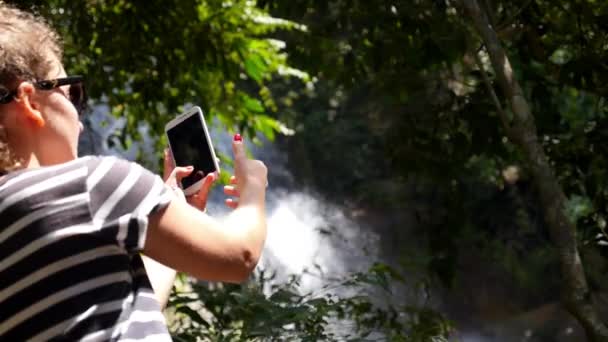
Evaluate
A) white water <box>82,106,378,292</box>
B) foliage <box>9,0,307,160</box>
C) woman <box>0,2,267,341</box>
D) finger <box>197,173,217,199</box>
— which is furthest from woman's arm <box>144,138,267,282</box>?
white water <box>82,106,378,292</box>

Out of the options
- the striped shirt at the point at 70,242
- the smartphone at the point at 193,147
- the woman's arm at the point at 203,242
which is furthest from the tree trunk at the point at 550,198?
the striped shirt at the point at 70,242

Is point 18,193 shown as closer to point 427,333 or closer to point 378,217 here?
point 427,333

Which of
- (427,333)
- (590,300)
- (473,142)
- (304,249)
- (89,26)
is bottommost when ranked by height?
(304,249)

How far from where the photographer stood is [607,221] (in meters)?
3.67

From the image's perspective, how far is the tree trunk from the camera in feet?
9.77

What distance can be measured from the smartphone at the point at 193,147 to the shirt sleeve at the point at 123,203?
41cm

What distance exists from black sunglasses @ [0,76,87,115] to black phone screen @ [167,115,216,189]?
0.27 metres

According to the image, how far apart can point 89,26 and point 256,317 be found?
2056 millimetres

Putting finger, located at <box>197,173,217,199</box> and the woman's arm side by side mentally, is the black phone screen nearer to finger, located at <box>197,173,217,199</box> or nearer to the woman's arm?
finger, located at <box>197,173,217,199</box>

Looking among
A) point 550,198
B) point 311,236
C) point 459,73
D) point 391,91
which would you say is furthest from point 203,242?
point 311,236

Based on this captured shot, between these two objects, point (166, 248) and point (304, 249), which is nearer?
point (166, 248)

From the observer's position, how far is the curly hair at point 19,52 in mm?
1312

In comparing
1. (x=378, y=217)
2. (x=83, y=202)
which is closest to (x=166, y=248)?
(x=83, y=202)

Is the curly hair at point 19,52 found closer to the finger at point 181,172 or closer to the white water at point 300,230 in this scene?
the finger at point 181,172
